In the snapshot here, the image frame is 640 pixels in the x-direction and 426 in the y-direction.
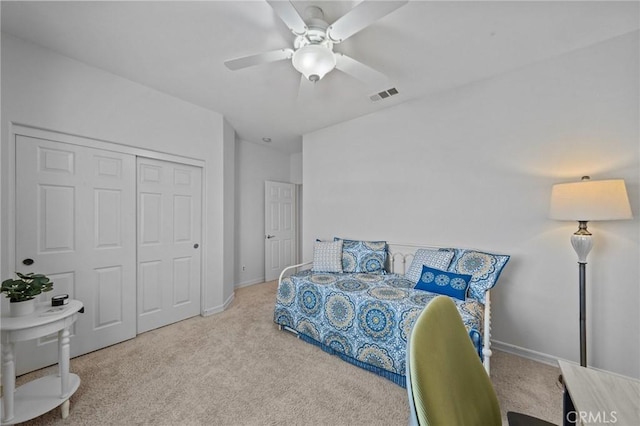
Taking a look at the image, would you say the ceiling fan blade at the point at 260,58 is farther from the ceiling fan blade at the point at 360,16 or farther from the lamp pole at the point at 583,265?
the lamp pole at the point at 583,265

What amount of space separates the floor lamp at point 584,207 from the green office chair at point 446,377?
1.63 m

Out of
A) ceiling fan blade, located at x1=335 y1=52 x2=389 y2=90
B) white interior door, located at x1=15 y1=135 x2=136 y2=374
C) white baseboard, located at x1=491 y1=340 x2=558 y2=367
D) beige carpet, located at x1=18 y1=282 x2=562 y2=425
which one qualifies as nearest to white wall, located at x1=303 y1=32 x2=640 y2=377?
white baseboard, located at x1=491 y1=340 x2=558 y2=367

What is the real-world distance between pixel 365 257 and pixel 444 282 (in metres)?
1.05

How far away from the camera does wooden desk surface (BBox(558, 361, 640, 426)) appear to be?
2.14ft

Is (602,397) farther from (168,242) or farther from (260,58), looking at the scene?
(168,242)

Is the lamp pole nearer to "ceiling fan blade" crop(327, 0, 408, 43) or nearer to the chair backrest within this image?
the chair backrest

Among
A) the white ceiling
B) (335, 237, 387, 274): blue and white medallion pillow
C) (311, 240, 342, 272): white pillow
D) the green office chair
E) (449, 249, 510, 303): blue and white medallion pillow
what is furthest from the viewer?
(311, 240, 342, 272): white pillow

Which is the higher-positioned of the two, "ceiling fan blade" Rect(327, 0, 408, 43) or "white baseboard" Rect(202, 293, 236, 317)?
"ceiling fan blade" Rect(327, 0, 408, 43)

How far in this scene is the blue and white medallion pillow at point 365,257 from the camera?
3074mm

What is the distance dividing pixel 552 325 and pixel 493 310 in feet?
1.43

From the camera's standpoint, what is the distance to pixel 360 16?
1417 mm

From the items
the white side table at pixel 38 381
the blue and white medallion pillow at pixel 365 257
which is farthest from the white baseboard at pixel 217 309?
the blue and white medallion pillow at pixel 365 257

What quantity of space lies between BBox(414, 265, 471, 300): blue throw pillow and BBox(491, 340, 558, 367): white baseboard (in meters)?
0.82

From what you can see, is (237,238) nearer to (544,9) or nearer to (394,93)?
(394,93)
